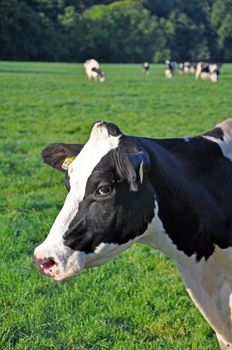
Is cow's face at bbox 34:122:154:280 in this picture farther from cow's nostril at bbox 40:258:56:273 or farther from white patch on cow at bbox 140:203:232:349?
white patch on cow at bbox 140:203:232:349

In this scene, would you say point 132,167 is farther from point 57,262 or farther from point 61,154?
point 61,154

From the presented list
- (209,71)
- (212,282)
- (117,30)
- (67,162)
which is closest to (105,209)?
(67,162)

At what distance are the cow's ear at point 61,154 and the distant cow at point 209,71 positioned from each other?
3559cm

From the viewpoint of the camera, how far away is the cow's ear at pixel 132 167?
2.63 m

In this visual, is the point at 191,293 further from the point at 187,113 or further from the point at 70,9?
the point at 70,9

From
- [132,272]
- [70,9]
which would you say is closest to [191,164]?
[132,272]

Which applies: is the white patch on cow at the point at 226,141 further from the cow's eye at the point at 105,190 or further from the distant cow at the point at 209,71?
the distant cow at the point at 209,71

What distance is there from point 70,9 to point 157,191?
82.3 metres

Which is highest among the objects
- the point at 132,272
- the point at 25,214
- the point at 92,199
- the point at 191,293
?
the point at 92,199

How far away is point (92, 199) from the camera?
274 centimetres

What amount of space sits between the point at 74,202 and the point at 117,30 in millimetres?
83278

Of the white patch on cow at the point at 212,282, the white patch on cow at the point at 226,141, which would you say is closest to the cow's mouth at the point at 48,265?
the white patch on cow at the point at 212,282

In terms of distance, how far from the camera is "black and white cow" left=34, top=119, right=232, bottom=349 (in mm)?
2719

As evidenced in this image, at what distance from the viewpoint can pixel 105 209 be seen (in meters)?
2.75
